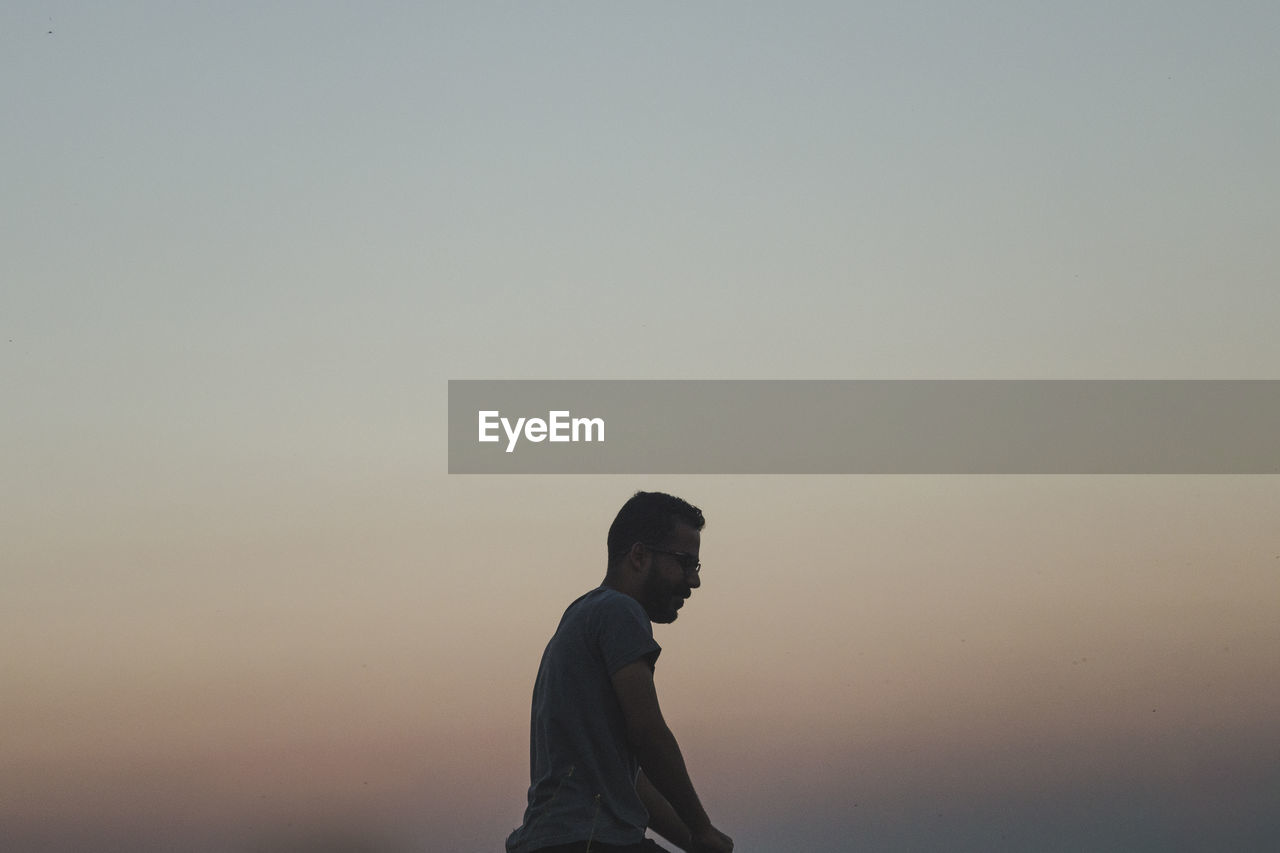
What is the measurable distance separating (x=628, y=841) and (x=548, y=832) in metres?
0.25

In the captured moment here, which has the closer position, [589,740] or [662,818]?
[589,740]

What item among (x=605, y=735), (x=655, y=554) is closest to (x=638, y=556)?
(x=655, y=554)

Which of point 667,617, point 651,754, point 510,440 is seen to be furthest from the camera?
point 510,440

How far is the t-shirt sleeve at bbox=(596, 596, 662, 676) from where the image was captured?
4305mm

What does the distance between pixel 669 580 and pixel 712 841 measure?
854 mm

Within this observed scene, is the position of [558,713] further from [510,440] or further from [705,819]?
[510,440]

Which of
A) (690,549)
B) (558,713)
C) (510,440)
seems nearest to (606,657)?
(558,713)

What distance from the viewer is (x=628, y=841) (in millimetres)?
4312

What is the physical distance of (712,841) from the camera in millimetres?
4496

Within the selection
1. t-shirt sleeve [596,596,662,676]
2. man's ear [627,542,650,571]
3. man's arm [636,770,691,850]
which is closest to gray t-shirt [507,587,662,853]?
t-shirt sleeve [596,596,662,676]

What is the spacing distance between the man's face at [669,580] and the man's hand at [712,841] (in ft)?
2.29

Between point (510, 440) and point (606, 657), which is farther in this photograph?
point (510, 440)

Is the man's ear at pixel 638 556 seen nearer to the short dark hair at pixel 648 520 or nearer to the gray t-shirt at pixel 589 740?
the short dark hair at pixel 648 520

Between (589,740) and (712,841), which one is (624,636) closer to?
(589,740)
